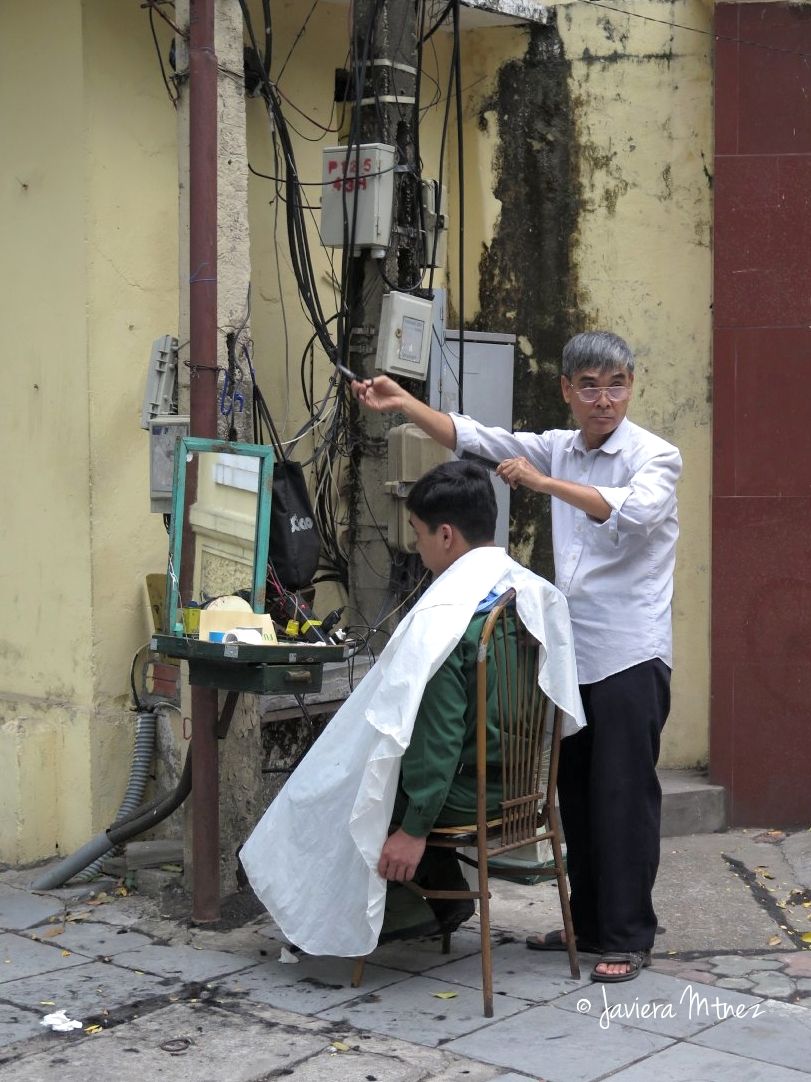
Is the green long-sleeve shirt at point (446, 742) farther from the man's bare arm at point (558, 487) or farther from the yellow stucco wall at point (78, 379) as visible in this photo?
the yellow stucco wall at point (78, 379)

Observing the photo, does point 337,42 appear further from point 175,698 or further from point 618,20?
point 175,698

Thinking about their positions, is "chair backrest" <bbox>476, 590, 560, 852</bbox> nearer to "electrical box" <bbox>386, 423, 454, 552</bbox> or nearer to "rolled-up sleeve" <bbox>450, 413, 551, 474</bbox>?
"rolled-up sleeve" <bbox>450, 413, 551, 474</bbox>

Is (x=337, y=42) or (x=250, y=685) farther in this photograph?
(x=337, y=42)

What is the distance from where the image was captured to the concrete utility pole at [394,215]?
494 cm

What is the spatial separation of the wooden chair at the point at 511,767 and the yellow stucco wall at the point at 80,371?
6.37ft

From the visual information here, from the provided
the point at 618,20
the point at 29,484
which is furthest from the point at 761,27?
the point at 29,484

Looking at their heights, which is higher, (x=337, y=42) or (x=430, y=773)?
(x=337, y=42)

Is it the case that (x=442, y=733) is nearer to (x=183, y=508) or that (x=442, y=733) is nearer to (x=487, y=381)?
(x=183, y=508)

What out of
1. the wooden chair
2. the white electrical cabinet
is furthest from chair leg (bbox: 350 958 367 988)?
the white electrical cabinet

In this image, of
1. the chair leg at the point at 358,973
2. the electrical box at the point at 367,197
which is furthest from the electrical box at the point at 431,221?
the chair leg at the point at 358,973

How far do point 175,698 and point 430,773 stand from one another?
192 centimetres

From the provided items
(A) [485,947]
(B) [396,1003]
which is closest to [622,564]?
(A) [485,947]

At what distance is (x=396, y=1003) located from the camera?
3.94 m

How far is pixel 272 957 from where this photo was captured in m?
4.34
